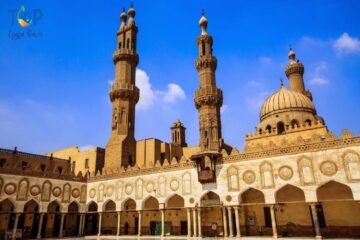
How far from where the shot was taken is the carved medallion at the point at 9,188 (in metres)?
26.0

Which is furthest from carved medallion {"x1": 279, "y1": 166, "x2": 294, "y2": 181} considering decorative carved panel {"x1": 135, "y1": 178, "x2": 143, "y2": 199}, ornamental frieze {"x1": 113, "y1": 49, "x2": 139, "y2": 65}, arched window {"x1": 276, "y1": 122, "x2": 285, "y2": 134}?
ornamental frieze {"x1": 113, "y1": 49, "x2": 139, "y2": 65}

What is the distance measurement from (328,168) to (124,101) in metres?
24.1

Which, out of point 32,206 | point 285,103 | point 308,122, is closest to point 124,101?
point 32,206

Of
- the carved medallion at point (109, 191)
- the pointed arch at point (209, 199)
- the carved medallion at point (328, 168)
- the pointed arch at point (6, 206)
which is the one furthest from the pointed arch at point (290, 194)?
the pointed arch at point (6, 206)

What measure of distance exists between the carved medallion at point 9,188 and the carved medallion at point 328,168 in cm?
2643

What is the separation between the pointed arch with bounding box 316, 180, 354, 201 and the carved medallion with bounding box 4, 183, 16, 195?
86.6 feet

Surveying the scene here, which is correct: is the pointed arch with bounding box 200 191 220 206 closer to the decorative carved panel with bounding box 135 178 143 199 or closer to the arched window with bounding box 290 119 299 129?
the decorative carved panel with bounding box 135 178 143 199

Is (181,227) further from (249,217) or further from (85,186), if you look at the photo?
(85,186)

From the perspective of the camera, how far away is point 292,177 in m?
20.8

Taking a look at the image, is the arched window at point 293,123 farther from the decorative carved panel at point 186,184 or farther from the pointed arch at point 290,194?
the decorative carved panel at point 186,184

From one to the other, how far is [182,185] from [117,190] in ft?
27.9

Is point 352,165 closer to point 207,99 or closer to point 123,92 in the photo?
point 207,99

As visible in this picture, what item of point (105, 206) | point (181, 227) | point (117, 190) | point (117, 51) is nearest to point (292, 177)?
point (181, 227)

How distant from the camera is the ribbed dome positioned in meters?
31.7
